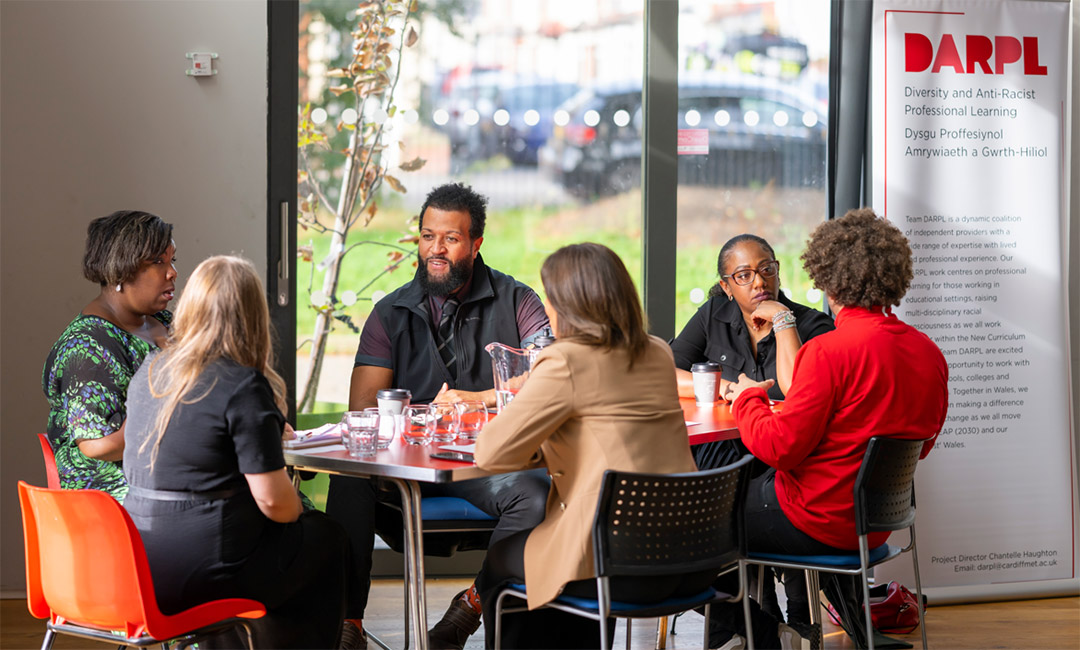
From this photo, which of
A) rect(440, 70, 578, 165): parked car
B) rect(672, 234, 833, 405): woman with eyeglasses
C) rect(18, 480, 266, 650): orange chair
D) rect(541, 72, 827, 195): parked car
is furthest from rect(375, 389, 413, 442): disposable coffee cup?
rect(541, 72, 827, 195): parked car

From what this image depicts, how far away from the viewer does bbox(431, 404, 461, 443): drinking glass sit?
8.82ft

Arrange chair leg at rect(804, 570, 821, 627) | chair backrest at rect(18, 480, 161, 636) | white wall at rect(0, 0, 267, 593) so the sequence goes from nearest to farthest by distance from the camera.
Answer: chair backrest at rect(18, 480, 161, 636)
chair leg at rect(804, 570, 821, 627)
white wall at rect(0, 0, 267, 593)

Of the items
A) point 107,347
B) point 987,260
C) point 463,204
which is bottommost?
point 107,347

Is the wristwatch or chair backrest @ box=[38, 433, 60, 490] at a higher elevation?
the wristwatch

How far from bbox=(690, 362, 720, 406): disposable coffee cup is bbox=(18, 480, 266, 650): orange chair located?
1567 mm

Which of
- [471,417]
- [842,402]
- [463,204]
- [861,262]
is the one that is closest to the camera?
[842,402]

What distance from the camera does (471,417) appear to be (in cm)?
296

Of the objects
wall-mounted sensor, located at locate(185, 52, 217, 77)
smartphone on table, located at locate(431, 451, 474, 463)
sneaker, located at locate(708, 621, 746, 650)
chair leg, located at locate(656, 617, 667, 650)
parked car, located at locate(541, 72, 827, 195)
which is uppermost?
wall-mounted sensor, located at locate(185, 52, 217, 77)

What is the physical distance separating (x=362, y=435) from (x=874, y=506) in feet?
4.39

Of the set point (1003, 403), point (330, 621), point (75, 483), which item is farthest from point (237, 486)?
point (1003, 403)

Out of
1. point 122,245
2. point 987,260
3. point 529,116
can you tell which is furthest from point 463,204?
→ point 987,260

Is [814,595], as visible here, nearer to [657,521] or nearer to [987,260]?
[657,521]

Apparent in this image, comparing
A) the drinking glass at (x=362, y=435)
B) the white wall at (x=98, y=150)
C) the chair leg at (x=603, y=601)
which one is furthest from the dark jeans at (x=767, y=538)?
the white wall at (x=98, y=150)

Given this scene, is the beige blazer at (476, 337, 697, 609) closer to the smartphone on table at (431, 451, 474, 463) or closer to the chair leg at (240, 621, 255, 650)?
the smartphone on table at (431, 451, 474, 463)
